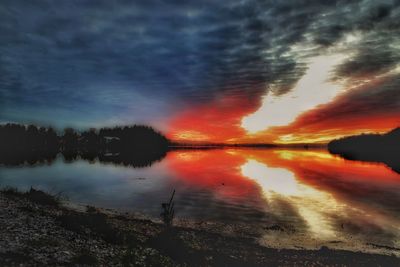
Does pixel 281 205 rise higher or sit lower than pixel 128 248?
lower

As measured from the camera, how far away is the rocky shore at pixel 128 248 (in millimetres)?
19953

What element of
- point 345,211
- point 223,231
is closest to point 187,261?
point 223,231

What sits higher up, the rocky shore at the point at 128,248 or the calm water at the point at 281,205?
the rocky shore at the point at 128,248

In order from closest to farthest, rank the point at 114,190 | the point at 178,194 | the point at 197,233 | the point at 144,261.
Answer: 1. the point at 144,261
2. the point at 197,233
3. the point at 178,194
4. the point at 114,190

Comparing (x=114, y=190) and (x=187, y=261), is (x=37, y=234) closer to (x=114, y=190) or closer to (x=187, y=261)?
(x=187, y=261)

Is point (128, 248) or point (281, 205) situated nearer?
point (128, 248)

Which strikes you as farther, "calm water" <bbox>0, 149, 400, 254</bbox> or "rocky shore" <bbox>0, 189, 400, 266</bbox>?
"calm water" <bbox>0, 149, 400, 254</bbox>

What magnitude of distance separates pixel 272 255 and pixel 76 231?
15563mm

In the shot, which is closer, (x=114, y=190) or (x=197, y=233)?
(x=197, y=233)

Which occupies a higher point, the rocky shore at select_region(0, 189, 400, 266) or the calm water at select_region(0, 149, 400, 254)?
the rocky shore at select_region(0, 189, 400, 266)

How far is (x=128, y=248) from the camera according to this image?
23.7 m

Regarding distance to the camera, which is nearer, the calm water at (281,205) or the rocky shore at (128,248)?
the rocky shore at (128,248)

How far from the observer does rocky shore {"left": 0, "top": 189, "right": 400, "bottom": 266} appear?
1995 cm

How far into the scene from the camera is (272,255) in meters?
27.5
